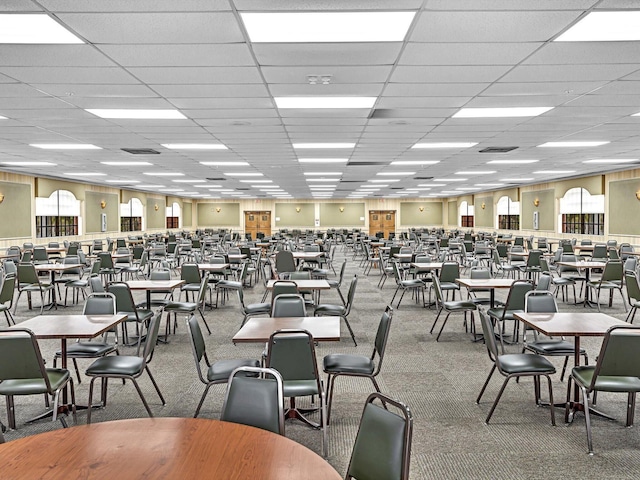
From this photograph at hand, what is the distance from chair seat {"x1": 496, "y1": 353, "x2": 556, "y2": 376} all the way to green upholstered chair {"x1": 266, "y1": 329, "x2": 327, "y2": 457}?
1.61 m

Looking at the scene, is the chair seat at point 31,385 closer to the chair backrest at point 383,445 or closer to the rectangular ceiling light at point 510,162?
the chair backrest at point 383,445

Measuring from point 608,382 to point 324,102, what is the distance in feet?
14.8

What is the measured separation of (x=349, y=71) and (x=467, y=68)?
1.18 m

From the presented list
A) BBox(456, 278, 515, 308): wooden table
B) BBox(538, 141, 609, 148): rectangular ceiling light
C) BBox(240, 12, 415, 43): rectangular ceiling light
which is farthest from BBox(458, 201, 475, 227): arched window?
BBox(240, 12, 415, 43): rectangular ceiling light

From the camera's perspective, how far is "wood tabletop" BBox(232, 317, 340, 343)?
4152 mm

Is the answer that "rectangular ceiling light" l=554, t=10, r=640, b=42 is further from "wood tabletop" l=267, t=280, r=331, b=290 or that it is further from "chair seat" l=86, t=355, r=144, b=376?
"chair seat" l=86, t=355, r=144, b=376

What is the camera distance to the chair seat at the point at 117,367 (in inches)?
166

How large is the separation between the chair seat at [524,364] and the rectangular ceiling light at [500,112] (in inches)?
152

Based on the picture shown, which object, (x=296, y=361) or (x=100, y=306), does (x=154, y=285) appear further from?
(x=296, y=361)

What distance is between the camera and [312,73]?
17.3 ft

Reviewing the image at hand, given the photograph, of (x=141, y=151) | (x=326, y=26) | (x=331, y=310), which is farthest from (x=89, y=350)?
(x=141, y=151)

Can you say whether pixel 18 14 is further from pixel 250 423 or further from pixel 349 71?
pixel 250 423

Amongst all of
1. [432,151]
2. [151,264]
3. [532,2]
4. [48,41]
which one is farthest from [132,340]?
[151,264]

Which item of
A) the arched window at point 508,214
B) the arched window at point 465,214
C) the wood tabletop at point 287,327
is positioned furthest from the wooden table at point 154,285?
the arched window at point 465,214
